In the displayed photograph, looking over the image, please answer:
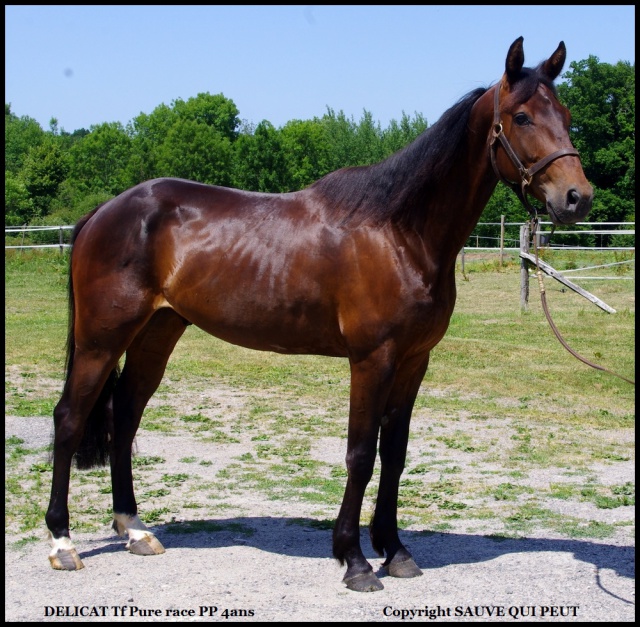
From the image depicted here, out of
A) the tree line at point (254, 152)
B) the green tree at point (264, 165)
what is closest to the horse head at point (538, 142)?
the tree line at point (254, 152)

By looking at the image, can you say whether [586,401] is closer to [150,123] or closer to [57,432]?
[57,432]

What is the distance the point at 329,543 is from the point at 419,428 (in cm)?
318

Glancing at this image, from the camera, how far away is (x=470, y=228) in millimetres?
4160

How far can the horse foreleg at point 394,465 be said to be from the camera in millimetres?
4234

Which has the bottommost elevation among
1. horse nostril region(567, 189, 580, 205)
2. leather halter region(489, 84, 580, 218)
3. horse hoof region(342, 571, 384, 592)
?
horse hoof region(342, 571, 384, 592)

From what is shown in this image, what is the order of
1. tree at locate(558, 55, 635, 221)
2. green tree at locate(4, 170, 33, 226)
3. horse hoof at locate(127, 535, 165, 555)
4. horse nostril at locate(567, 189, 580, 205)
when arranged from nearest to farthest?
horse nostril at locate(567, 189, 580, 205) → horse hoof at locate(127, 535, 165, 555) → tree at locate(558, 55, 635, 221) → green tree at locate(4, 170, 33, 226)

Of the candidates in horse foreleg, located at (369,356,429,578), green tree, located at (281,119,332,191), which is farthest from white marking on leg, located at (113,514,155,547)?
green tree, located at (281,119,332,191)

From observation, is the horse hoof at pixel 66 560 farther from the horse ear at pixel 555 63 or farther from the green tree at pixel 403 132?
the green tree at pixel 403 132

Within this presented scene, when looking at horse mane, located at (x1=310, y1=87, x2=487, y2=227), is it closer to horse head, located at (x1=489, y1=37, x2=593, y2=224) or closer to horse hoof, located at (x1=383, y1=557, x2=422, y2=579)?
horse head, located at (x1=489, y1=37, x2=593, y2=224)

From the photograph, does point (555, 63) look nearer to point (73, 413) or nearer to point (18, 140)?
point (73, 413)

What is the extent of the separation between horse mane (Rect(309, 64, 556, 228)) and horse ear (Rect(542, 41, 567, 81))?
35cm

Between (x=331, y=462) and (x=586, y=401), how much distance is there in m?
3.89

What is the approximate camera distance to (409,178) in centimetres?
411

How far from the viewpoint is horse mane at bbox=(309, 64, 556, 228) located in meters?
4.02
